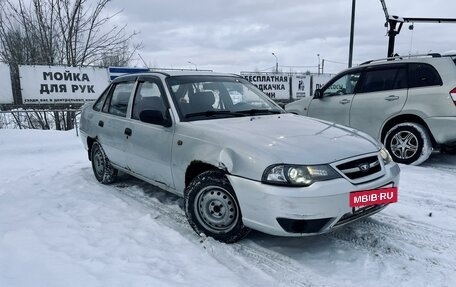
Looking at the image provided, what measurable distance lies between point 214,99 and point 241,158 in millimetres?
1352

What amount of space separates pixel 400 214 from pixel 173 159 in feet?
8.63

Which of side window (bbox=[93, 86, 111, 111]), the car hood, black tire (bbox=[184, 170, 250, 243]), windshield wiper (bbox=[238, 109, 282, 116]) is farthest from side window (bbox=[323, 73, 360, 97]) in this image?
black tire (bbox=[184, 170, 250, 243])

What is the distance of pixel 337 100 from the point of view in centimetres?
751

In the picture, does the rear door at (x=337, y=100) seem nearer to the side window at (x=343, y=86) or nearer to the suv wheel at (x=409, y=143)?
the side window at (x=343, y=86)

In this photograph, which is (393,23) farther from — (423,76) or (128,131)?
(128,131)

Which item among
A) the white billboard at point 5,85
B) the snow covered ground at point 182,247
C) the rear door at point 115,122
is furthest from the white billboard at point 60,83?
the snow covered ground at point 182,247

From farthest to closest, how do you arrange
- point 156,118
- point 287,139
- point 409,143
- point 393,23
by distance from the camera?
point 393,23
point 409,143
point 156,118
point 287,139

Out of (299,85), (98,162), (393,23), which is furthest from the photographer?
(299,85)

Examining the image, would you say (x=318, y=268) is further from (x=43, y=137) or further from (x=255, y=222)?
(x=43, y=137)

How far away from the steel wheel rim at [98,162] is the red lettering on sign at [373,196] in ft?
12.6

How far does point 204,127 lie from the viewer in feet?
12.6

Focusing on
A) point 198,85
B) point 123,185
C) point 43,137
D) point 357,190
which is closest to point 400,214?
point 357,190

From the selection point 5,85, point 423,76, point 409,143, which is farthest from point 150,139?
point 5,85

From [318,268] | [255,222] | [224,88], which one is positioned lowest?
[318,268]
